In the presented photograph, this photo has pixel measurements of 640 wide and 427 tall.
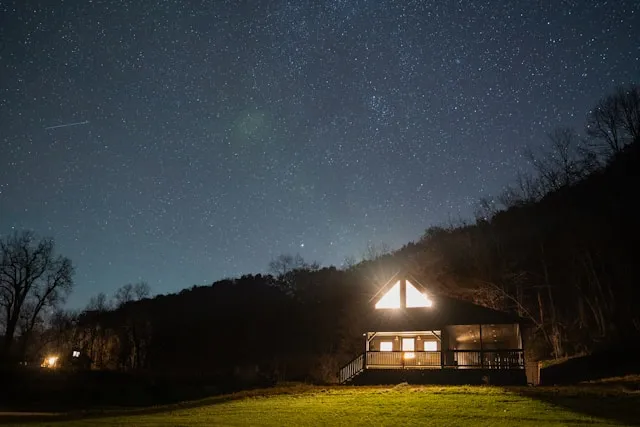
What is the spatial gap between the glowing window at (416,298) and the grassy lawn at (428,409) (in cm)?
1061

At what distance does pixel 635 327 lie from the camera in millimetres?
39219

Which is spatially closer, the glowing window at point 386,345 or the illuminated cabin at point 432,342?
the illuminated cabin at point 432,342

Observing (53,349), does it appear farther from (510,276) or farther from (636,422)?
(636,422)

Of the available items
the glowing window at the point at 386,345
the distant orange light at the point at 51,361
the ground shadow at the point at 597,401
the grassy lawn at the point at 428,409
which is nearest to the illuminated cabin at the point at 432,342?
the glowing window at the point at 386,345

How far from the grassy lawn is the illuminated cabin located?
560 cm

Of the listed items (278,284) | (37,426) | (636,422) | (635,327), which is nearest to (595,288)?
(635,327)

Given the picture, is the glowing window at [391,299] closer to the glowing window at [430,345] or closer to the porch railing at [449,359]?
the glowing window at [430,345]

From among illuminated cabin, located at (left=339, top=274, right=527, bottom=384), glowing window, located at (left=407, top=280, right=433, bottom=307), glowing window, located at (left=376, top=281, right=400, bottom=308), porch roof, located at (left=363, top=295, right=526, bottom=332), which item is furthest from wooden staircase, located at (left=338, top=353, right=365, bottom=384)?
glowing window, located at (left=407, top=280, right=433, bottom=307)

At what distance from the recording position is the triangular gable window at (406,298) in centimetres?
3378

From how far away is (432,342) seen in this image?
33844mm

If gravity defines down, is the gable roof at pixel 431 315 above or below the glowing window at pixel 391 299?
below

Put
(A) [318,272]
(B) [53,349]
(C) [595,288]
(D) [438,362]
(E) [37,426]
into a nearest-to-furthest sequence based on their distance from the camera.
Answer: (E) [37,426], (D) [438,362], (C) [595,288], (A) [318,272], (B) [53,349]

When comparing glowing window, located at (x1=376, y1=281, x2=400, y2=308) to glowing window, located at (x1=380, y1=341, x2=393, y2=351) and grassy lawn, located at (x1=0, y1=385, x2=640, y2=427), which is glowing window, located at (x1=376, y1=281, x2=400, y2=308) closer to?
glowing window, located at (x1=380, y1=341, x2=393, y2=351)

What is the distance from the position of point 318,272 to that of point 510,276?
4079cm
